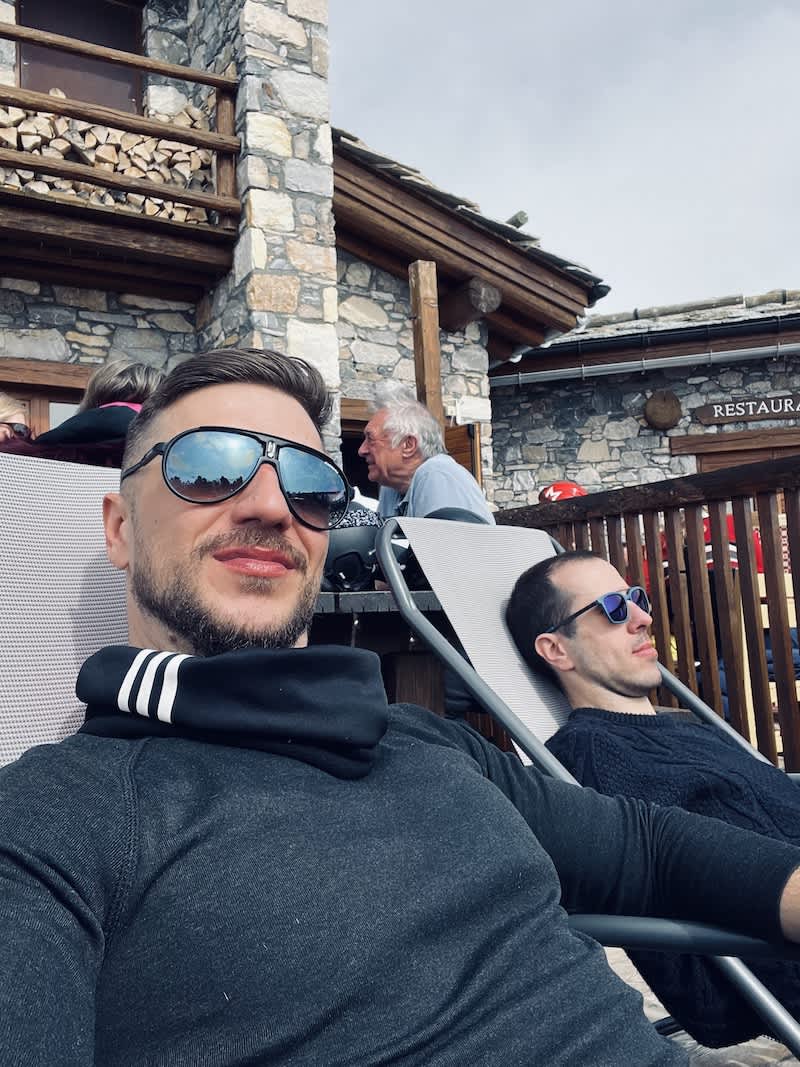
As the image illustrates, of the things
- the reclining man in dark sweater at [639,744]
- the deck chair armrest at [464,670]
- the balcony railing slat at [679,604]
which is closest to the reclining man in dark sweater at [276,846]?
the reclining man in dark sweater at [639,744]

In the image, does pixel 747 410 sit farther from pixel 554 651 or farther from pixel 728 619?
pixel 554 651

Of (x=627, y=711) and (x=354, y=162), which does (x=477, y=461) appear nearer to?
(x=354, y=162)

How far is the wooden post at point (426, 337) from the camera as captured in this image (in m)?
6.62

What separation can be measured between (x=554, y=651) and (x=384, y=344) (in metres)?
6.32

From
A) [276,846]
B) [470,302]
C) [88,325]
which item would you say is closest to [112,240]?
[88,325]

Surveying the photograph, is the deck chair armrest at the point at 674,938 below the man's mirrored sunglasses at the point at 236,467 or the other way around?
below

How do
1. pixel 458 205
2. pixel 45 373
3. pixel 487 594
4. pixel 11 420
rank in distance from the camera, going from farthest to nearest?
1. pixel 458 205
2. pixel 45 373
3. pixel 11 420
4. pixel 487 594

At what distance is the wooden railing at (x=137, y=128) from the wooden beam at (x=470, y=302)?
2.40 metres

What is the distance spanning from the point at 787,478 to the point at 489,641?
5.17 feet

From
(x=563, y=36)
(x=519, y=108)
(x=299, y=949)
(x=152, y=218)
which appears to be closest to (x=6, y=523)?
(x=299, y=949)

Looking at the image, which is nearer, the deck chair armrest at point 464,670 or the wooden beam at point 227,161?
the deck chair armrest at point 464,670

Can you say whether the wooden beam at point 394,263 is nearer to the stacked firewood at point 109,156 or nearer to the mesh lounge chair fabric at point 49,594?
the stacked firewood at point 109,156

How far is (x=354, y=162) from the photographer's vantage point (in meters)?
7.57

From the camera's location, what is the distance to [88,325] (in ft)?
23.2
